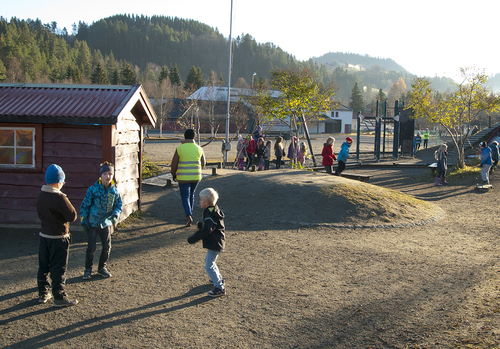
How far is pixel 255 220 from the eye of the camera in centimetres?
880

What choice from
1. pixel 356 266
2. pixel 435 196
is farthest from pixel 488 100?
pixel 356 266

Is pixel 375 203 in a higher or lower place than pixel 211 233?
lower

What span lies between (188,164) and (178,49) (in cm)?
18291

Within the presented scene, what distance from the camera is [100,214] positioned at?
204 inches

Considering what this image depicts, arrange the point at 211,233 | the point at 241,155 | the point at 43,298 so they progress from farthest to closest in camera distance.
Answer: the point at 241,155 < the point at 211,233 < the point at 43,298

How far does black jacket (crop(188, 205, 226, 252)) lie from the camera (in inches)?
181

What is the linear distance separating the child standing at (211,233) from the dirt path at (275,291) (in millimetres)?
195

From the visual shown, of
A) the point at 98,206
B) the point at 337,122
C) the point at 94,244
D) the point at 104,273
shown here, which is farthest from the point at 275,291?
the point at 337,122

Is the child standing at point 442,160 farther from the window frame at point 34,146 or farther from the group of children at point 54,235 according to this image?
the group of children at point 54,235

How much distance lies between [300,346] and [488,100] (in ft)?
58.7

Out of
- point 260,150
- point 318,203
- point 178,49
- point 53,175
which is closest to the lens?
point 53,175

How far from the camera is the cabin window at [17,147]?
24.7 feet

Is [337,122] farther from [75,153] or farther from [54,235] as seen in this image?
[54,235]

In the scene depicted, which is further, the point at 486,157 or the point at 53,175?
the point at 486,157
